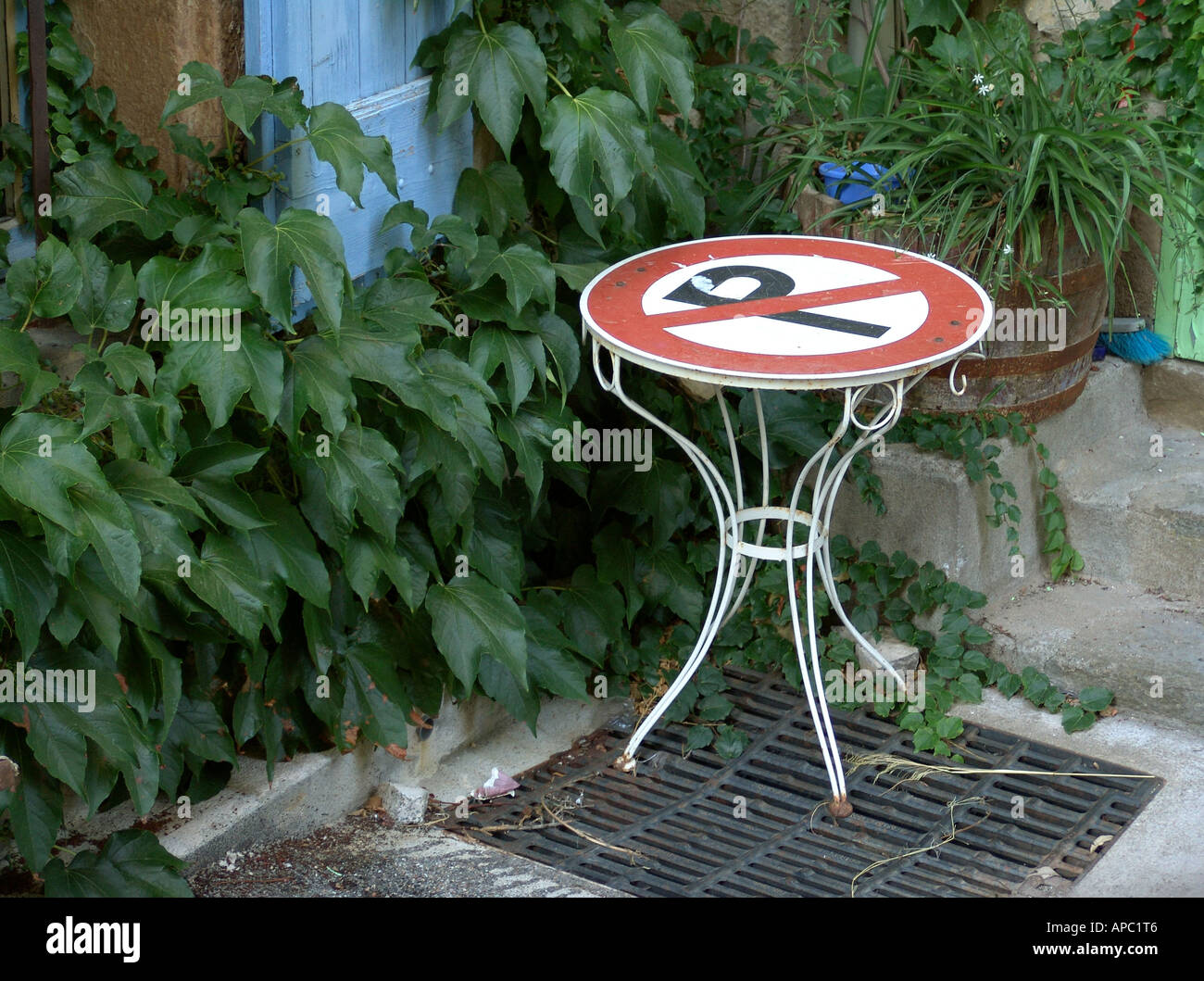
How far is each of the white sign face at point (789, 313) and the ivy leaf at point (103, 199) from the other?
1054mm

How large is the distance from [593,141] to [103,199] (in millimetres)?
1015

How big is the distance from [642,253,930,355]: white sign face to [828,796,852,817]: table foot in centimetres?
104

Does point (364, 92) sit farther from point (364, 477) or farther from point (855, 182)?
point (855, 182)

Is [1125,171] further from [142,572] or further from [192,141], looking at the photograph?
[142,572]

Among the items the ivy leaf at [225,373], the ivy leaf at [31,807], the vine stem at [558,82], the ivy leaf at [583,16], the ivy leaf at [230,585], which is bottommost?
the ivy leaf at [31,807]

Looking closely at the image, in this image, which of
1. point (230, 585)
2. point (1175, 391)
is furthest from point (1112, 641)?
point (230, 585)

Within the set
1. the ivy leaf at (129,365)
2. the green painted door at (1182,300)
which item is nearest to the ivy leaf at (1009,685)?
the green painted door at (1182,300)

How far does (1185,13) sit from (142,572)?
308 cm

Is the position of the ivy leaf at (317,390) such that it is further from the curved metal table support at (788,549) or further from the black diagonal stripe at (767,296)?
the black diagonal stripe at (767,296)

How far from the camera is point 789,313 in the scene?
3.47m

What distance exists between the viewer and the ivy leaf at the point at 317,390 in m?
2.96

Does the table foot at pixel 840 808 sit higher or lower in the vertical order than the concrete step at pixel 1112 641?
lower

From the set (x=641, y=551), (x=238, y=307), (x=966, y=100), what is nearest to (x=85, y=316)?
(x=238, y=307)

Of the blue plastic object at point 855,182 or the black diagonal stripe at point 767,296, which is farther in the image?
the blue plastic object at point 855,182
